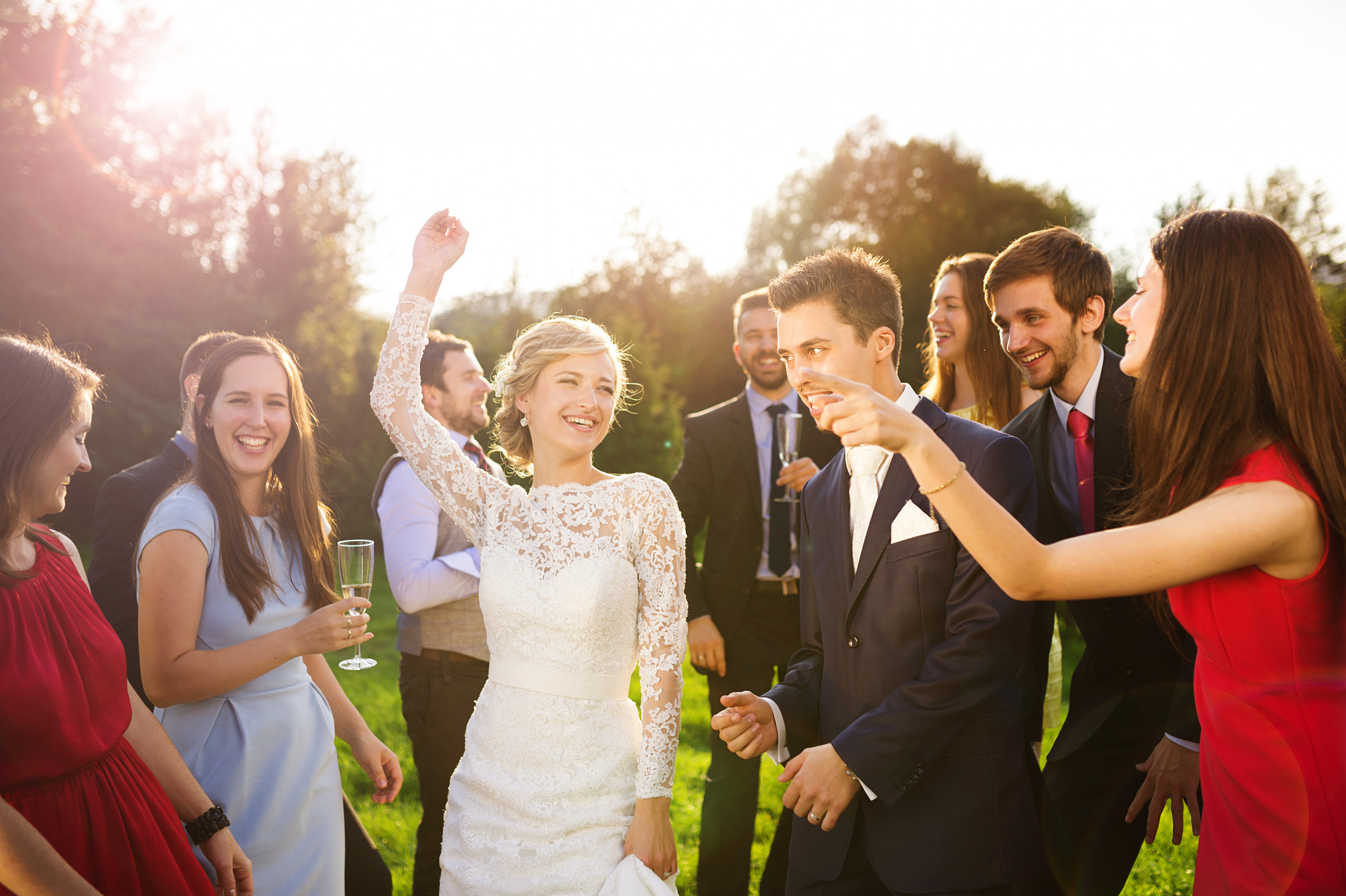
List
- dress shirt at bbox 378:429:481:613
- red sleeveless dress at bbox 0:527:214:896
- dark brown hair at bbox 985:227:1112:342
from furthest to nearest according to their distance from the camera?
1. dress shirt at bbox 378:429:481:613
2. dark brown hair at bbox 985:227:1112:342
3. red sleeveless dress at bbox 0:527:214:896

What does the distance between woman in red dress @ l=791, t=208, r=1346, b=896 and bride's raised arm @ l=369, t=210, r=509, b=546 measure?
1.56 meters

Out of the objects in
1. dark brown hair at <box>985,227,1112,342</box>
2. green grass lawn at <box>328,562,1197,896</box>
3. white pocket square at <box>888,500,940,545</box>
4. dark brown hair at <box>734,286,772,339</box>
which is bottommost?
green grass lawn at <box>328,562,1197,896</box>

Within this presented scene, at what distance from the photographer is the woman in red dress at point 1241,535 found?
1705 mm

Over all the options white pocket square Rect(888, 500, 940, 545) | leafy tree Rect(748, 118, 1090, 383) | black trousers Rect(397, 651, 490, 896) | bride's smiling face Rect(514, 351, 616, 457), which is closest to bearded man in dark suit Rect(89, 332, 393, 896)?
black trousers Rect(397, 651, 490, 896)

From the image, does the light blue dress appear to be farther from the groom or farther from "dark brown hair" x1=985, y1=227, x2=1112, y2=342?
"dark brown hair" x1=985, y1=227, x2=1112, y2=342

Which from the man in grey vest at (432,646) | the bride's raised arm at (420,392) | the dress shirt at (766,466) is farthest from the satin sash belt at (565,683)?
the dress shirt at (766,466)

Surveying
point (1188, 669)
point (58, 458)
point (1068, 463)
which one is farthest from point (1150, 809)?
point (58, 458)

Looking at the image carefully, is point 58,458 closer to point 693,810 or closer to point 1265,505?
point 1265,505

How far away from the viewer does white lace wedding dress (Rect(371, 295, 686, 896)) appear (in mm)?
2572

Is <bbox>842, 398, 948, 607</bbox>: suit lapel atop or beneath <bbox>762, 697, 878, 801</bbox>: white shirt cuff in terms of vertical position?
atop

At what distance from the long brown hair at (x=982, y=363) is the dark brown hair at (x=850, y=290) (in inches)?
74.6

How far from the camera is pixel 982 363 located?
4371 millimetres

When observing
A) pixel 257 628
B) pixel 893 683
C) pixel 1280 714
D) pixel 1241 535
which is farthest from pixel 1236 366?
pixel 257 628

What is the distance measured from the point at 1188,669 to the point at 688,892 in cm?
292
